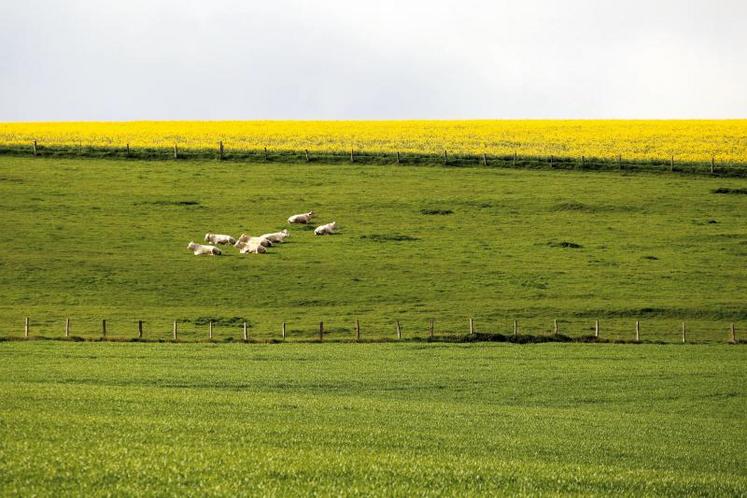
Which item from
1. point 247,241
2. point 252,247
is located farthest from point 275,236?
point 252,247

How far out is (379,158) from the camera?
85312 millimetres

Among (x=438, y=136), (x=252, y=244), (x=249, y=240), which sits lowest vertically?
(x=252, y=244)

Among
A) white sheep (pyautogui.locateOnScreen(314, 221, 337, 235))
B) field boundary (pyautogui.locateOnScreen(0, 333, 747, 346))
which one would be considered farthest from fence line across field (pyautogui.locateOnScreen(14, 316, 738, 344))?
white sheep (pyautogui.locateOnScreen(314, 221, 337, 235))

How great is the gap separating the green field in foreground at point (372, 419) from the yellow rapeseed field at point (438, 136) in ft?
148

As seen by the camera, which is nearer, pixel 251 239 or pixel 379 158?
pixel 251 239

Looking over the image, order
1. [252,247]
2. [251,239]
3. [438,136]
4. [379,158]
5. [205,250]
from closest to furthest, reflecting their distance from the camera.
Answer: [205,250], [252,247], [251,239], [379,158], [438,136]

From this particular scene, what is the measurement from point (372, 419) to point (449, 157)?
59.7 metres

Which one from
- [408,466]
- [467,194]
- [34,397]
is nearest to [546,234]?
[467,194]

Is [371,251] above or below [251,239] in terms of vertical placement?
below

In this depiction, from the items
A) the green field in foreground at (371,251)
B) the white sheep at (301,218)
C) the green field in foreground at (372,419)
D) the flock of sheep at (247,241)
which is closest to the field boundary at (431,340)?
the green field in foreground at (371,251)

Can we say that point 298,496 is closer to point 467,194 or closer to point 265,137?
point 467,194

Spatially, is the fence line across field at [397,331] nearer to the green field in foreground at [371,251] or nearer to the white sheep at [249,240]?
the green field in foreground at [371,251]

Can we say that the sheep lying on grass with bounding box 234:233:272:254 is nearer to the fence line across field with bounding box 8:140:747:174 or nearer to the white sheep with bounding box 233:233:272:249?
the white sheep with bounding box 233:233:272:249

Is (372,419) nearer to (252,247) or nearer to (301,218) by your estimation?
(252,247)
